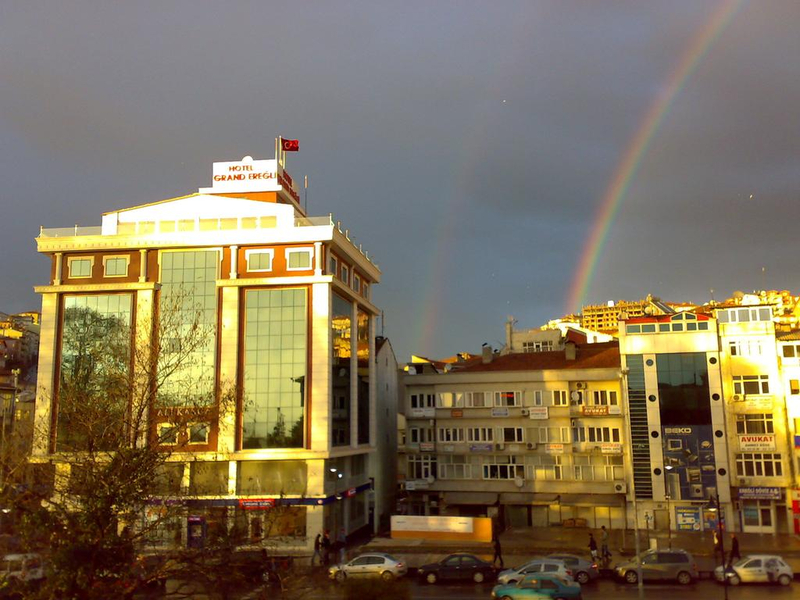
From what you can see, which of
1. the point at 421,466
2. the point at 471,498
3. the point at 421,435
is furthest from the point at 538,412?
the point at 421,466

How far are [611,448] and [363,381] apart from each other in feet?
62.5

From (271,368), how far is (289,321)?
3329 millimetres

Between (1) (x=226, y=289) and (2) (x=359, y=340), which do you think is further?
(2) (x=359, y=340)

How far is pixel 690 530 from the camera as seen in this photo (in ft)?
151

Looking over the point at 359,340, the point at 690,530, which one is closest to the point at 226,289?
the point at 359,340

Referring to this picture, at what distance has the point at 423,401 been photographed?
54688mm

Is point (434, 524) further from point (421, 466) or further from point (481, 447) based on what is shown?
point (421, 466)

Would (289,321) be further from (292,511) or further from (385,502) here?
(385,502)

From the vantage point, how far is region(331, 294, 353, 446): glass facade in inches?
1855

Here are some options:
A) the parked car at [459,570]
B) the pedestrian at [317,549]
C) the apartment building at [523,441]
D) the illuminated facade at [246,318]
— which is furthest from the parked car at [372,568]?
the apartment building at [523,441]

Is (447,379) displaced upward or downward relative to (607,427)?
upward

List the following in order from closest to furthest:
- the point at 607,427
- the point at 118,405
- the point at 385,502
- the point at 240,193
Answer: the point at 118,405 → the point at 607,427 → the point at 240,193 → the point at 385,502

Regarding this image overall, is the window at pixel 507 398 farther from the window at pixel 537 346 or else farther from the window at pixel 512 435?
the window at pixel 537 346

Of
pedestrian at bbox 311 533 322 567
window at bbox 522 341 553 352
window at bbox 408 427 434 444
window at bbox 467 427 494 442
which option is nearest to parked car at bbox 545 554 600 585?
pedestrian at bbox 311 533 322 567
